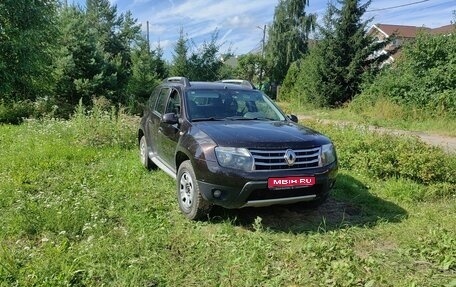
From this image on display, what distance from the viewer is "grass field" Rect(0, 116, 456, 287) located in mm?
3211

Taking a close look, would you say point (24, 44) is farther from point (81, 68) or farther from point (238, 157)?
point (238, 157)

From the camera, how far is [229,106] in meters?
5.39

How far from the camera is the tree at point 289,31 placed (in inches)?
1577

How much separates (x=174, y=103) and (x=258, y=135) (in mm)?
1936

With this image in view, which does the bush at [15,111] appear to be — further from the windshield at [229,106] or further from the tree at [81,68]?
the windshield at [229,106]

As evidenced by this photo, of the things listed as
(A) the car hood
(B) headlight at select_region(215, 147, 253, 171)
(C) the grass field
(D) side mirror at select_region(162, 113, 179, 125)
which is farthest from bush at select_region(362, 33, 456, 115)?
(B) headlight at select_region(215, 147, 253, 171)

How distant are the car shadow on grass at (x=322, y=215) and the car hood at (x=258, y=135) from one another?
2.84 feet

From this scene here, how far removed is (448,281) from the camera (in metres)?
3.13

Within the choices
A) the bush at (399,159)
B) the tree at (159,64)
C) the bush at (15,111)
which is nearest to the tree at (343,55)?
the tree at (159,64)

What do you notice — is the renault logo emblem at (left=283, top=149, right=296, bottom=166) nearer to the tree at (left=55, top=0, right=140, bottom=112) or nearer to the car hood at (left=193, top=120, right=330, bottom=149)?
the car hood at (left=193, top=120, right=330, bottom=149)

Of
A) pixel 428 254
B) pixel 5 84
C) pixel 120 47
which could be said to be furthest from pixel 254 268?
pixel 120 47

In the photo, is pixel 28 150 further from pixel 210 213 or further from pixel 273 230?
pixel 273 230

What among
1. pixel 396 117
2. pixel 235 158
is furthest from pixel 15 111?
pixel 396 117

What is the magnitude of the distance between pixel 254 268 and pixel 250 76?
4083 centimetres
